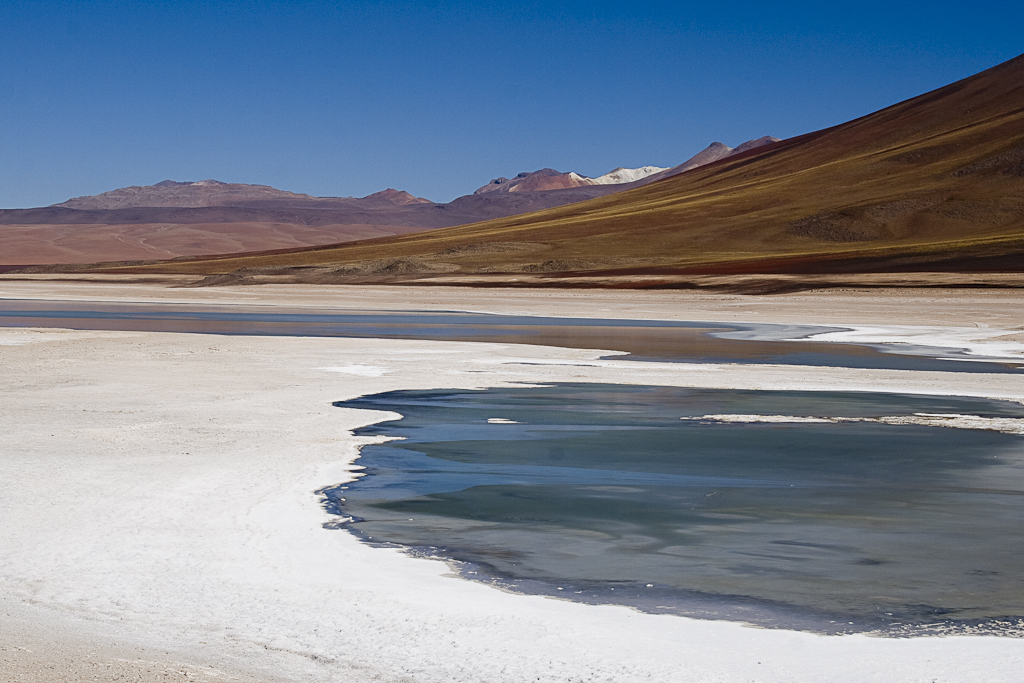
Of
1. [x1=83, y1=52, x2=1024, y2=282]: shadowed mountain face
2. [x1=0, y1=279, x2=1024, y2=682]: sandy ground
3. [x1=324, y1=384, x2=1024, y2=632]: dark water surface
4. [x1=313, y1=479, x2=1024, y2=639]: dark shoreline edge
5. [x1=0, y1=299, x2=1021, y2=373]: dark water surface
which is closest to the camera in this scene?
[x1=0, y1=279, x2=1024, y2=682]: sandy ground

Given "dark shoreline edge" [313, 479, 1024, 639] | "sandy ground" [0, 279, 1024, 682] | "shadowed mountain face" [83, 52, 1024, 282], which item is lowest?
"dark shoreline edge" [313, 479, 1024, 639]

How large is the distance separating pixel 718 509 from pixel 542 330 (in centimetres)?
2453

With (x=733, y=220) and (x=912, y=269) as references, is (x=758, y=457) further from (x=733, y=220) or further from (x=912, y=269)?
(x=733, y=220)

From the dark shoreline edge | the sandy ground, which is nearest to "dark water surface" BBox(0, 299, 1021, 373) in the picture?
the sandy ground

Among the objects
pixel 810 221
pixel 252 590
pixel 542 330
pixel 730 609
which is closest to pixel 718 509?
pixel 730 609

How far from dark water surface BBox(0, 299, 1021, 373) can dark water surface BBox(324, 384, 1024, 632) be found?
29.2ft

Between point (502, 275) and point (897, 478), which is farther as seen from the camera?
point (502, 275)

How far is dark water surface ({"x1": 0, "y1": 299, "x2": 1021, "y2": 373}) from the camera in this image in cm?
2364

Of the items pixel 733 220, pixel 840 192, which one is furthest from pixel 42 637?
pixel 840 192

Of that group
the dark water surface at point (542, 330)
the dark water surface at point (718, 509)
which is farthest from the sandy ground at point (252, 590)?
the dark water surface at point (542, 330)

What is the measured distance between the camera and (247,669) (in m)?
5.56

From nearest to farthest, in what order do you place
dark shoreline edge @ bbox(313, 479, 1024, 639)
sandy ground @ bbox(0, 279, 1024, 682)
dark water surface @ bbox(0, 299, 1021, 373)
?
sandy ground @ bbox(0, 279, 1024, 682) → dark shoreline edge @ bbox(313, 479, 1024, 639) → dark water surface @ bbox(0, 299, 1021, 373)

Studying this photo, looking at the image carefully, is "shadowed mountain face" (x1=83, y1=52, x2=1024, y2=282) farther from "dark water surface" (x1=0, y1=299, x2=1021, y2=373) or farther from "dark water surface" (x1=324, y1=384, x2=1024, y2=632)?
"dark water surface" (x1=324, y1=384, x2=1024, y2=632)

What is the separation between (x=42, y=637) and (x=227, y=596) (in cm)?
114
